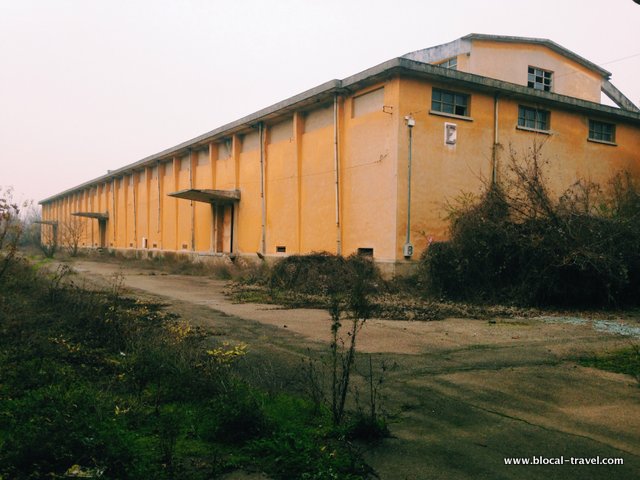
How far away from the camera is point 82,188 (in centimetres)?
4544

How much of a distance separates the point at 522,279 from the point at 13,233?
33.4 ft

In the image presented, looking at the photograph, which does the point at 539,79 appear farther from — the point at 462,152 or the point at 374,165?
the point at 374,165

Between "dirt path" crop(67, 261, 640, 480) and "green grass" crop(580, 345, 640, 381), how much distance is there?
186mm

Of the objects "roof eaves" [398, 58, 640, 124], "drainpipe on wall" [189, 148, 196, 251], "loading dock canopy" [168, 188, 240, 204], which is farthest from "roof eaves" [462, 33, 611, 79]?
"drainpipe on wall" [189, 148, 196, 251]

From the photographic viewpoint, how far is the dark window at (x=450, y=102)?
1460 centimetres

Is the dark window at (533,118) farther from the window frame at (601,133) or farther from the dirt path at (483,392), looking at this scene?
the dirt path at (483,392)

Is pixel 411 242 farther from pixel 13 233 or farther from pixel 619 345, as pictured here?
pixel 13 233

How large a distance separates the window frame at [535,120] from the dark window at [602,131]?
251cm

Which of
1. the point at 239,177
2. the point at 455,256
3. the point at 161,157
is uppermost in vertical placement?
the point at 161,157

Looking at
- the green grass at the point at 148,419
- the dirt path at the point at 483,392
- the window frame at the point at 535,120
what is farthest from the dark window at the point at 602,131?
the green grass at the point at 148,419

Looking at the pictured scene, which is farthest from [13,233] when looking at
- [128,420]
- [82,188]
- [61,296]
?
[82,188]

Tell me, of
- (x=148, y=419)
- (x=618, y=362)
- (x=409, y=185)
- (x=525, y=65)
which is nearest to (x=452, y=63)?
(x=525, y=65)

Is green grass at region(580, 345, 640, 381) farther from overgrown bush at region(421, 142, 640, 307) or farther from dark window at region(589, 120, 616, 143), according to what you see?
dark window at region(589, 120, 616, 143)

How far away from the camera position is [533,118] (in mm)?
16703
